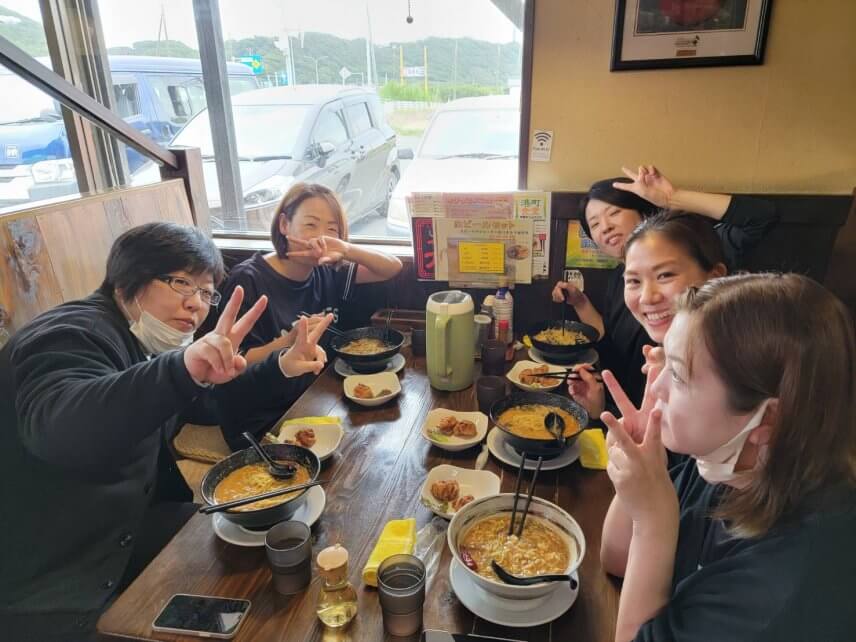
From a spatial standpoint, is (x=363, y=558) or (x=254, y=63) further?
(x=254, y=63)

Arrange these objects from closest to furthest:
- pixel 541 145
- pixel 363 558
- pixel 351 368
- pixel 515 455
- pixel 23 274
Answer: pixel 363 558 → pixel 515 455 → pixel 23 274 → pixel 351 368 → pixel 541 145

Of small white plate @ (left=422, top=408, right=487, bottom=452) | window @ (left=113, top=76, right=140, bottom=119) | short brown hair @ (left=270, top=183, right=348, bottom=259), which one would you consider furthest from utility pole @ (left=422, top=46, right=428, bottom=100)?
small white plate @ (left=422, top=408, right=487, bottom=452)

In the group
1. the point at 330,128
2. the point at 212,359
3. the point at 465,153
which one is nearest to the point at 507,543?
the point at 212,359

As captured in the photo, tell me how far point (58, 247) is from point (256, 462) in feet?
4.01

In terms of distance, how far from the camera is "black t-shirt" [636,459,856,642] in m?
0.68

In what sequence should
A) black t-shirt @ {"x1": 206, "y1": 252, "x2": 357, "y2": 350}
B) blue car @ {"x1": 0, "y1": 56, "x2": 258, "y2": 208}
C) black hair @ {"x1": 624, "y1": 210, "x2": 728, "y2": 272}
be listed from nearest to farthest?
black hair @ {"x1": 624, "y1": 210, "x2": 728, "y2": 272} → black t-shirt @ {"x1": 206, "y1": 252, "x2": 357, "y2": 350} → blue car @ {"x1": 0, "y1": 56, "x2": 258, "y2": 208}

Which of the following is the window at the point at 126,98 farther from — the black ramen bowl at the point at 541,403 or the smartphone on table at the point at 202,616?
the smartphone on table at the point at 202,616

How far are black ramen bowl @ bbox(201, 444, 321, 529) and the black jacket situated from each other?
0.55 ft

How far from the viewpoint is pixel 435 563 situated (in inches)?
41.0

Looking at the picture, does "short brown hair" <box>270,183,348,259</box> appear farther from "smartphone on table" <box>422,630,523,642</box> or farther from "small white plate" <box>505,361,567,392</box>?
"smartphone on table" <box>422,630,523,642</box>

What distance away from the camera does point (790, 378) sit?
0.74 metres

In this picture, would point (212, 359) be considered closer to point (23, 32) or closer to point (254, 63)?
point (254, 63)

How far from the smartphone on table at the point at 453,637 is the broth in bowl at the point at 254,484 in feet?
1.29

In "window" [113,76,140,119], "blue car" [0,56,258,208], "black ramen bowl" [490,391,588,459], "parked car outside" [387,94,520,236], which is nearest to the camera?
"black ramen bowl" [490,391,588,459]
